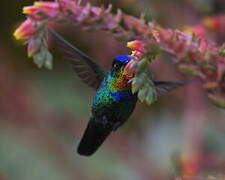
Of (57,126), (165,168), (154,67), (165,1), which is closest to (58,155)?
(57,126)

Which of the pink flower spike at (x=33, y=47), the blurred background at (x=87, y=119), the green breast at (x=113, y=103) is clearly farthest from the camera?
the blurred background at (x=87, y=119)

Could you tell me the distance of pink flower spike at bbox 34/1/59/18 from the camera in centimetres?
168

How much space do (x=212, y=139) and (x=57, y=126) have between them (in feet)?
3.59

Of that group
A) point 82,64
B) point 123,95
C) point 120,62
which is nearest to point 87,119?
point 82,64

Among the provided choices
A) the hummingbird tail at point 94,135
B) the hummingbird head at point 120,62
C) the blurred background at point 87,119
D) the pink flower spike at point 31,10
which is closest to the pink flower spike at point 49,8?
the pink flower spike at point 31,10

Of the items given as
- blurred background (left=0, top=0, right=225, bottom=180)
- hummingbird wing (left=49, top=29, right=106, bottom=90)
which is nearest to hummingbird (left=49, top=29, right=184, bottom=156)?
hummingbird wing (left=49, top=29, right=106, bottom=90)

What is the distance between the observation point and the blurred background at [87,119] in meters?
3.32

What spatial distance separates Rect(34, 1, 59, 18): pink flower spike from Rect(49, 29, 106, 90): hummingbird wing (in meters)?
0.06

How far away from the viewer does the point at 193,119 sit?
10.9 feet

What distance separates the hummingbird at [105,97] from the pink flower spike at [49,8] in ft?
0.18

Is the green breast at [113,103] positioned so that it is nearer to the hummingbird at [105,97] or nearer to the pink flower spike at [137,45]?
the hummingbird at [105,97]

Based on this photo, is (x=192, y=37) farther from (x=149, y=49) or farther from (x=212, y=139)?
(x=212, y=139)

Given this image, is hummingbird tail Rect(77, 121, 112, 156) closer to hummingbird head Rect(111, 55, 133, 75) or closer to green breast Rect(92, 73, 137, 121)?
green breast Rect(92, 73, 137, 121)

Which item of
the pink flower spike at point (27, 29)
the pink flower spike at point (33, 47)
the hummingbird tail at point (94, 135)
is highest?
the pink flower spike at point (27, 29)
